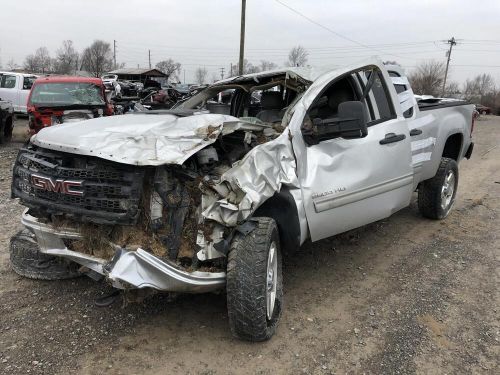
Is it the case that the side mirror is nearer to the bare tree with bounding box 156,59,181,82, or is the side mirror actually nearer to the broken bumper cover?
the broken bumper cover

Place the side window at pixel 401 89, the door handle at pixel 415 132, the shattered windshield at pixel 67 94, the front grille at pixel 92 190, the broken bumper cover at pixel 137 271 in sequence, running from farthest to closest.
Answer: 1. the shattered windshield at pixel 67 94
2. the side window at pixel 401 89
3. the door handle at pixel 415 132
4. the front grille at pixel 92 190
5. the broken bumper cover at pixel 137 271

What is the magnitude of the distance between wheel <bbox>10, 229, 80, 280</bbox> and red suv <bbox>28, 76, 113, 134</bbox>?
637cm

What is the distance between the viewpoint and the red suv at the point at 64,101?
1032 centimetres

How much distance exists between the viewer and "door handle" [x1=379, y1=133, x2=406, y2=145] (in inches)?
164

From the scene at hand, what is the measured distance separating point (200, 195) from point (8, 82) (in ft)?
50.9

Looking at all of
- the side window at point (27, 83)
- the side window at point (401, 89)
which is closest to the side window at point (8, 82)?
the side window at point (27, 83)

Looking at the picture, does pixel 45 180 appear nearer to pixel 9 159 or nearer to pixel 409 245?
pixel 409 245

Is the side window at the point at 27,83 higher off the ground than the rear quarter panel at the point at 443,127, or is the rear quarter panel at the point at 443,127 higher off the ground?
the rear quarter panel at the point at 443,127

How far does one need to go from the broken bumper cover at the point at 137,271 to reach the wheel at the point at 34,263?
921 mm

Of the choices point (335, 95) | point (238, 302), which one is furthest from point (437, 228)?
point (238, 302)

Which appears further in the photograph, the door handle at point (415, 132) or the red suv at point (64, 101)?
the red suv at point (64, 101)

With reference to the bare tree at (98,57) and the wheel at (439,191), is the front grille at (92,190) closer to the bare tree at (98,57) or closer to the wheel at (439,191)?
the wheel at (439,191)

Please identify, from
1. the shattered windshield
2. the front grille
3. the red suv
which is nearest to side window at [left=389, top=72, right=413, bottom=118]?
the front grille

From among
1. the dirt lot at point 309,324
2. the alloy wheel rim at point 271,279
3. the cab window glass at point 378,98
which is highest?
the cab window glass at point 378,98
